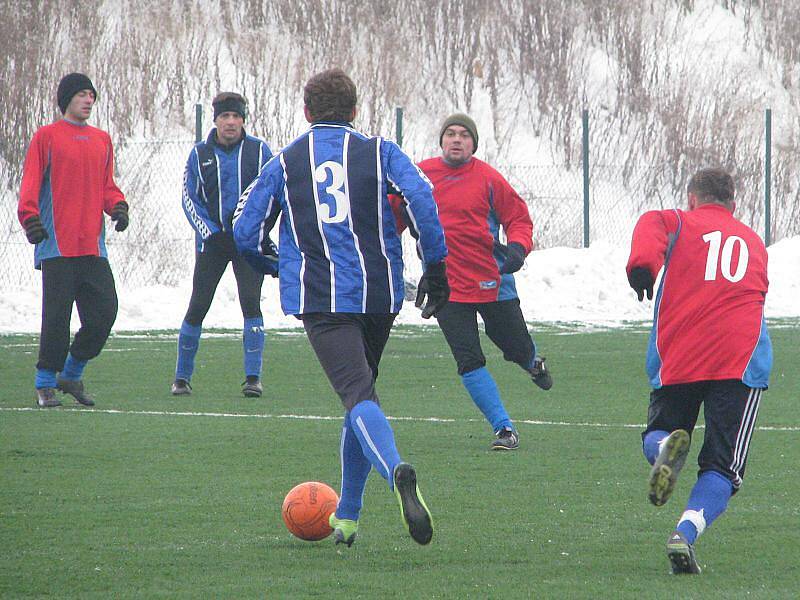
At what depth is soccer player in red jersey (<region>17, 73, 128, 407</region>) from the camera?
34.2ft

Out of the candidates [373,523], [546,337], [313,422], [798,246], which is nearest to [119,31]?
[798,246]

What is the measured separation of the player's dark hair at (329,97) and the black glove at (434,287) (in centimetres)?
70

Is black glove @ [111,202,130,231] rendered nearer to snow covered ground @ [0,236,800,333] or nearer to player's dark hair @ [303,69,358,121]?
player's dark hair @ [303,69,358,121]

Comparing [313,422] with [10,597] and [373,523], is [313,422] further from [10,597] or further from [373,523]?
[10,597]

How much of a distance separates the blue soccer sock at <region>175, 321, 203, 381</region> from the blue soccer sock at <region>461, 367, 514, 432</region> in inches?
121

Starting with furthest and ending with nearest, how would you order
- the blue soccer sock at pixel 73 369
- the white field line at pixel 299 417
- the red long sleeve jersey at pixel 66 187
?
the blue soccer sock at pixel 73 369
the red long sleeve jersey at pixel 66 187
the white field line at pixel 299 417

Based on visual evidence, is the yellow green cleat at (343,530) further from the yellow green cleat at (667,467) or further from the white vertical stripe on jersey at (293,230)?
the yellow green cleat at (667,467)

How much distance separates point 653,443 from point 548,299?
48.2ft

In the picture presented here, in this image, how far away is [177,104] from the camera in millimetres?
28391

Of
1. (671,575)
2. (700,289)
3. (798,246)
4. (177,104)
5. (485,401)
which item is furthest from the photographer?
(177,104)

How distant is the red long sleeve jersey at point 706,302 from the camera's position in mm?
5828

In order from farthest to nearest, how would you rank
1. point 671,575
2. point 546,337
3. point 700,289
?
point 546,337 → point 700,289 → point 671,575

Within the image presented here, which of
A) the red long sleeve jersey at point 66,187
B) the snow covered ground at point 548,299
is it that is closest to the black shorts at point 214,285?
the red long sleeve jersey at point 66,187

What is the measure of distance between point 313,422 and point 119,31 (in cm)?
2044
